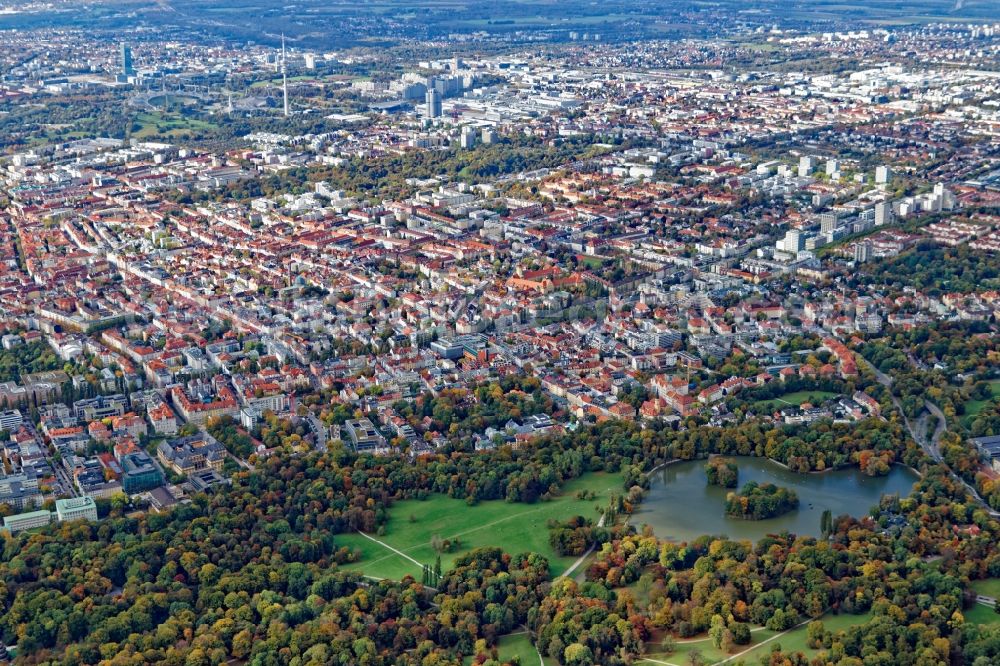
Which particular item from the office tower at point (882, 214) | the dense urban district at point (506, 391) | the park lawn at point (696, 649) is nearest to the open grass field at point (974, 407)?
the dense urban district at point (506, 391)

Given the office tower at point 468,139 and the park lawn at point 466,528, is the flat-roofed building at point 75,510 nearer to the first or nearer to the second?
the park lawn at point 466,528

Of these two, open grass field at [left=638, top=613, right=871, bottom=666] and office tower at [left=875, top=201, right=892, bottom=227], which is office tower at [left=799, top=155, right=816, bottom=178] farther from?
open grass field at [left=638, top=613, right=871, bottom=666]

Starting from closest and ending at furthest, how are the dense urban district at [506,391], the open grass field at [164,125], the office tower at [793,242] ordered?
1. the dense urban district at [506,391]
2. the office tower at [793,242]
3. the open grass field at [164,125]

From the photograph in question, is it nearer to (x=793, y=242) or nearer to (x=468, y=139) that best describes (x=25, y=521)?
(x=793, y=242)

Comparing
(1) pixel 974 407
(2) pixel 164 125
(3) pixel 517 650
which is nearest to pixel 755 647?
(3) pixel 517 650

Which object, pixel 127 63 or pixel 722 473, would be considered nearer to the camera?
pixel 722 473
